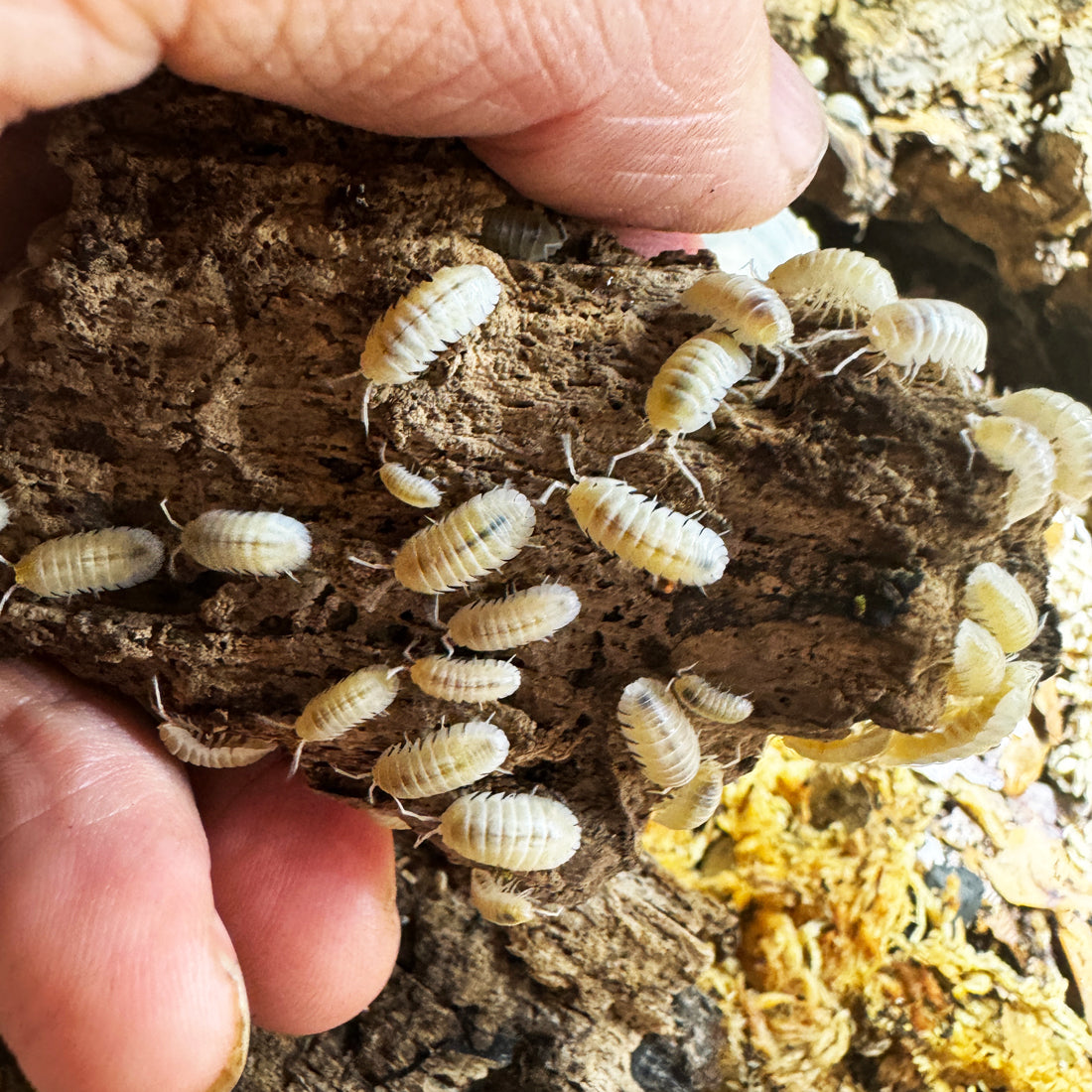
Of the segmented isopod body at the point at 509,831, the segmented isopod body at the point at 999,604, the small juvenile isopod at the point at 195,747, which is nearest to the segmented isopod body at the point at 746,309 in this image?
the segmented isopod body at the point at 999,604

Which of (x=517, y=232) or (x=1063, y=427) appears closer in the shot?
(x=1063, y=427)

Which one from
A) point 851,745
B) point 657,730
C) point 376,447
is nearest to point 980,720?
point 851,745

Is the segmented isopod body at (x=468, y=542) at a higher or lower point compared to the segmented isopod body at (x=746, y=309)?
lower

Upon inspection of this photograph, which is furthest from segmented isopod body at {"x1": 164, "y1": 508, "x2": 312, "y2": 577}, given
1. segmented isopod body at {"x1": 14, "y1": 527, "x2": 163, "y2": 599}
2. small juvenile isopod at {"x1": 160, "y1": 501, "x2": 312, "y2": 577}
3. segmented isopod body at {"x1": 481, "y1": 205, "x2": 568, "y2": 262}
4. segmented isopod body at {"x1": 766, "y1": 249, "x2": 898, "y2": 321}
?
segmented isopod body at {"x1": 766, "y1": 249, "x2": 898, "y2": 321}

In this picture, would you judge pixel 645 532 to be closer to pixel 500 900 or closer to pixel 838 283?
pixel 838 283

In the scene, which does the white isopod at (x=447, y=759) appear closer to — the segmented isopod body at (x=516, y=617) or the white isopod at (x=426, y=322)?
the segmented isopod body at (x=516, y=617)

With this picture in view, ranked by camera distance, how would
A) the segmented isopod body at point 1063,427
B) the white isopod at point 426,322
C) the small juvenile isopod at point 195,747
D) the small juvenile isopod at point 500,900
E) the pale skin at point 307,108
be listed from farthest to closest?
the small juvenile isopod at point 500,900 < the small juvenile isopod at point 195,747 < the segmented isopod body at point 1063,427 < the white isopod at point 426,322 < the pale skin at point 307,108

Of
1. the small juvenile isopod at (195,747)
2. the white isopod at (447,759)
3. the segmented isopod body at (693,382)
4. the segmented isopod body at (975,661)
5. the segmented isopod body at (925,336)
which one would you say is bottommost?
the small juvenile isopod at (195,747)
